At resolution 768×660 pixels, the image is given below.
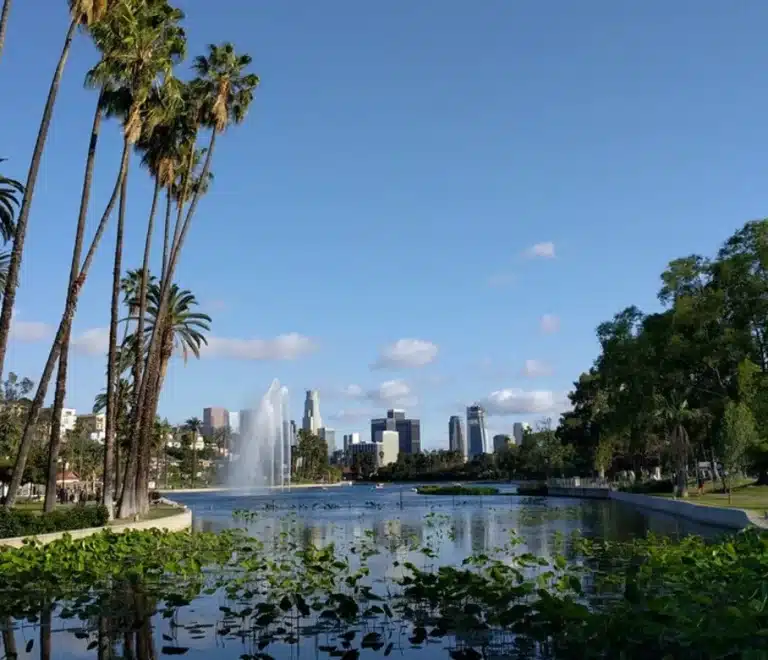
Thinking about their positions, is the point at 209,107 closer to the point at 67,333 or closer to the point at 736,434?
the point at 67,333

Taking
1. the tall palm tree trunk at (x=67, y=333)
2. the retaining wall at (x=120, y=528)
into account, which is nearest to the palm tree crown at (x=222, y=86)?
the tall palm tree trunk at (x=67, y=333)

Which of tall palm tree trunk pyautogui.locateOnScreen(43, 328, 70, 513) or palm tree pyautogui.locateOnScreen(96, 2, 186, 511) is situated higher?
palm tree pyautogui.locateOnScreen(96, 2, 186, 511)

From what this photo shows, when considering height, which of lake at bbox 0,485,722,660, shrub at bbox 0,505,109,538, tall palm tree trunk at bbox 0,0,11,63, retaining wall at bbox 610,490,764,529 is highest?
tall palm tree trunk at bbox 0,0,11,63

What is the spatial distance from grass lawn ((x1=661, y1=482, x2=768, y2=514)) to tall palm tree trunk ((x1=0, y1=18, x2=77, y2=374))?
95.3 ft

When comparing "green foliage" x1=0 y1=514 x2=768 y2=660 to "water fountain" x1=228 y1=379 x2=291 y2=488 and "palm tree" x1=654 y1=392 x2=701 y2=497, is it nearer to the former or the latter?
"palm tree" x1=654 y1=392 x2=701 y2=497

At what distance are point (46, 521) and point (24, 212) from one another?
9231 mm

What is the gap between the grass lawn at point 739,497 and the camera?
1698 inches

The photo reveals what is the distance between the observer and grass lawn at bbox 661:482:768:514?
43.1 m

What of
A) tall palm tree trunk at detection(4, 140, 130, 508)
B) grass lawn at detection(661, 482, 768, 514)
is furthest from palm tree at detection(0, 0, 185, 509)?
grass lawn at detection(661, 482, 768, 514)

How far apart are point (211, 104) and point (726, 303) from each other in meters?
35.0

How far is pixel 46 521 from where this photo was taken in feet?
82.9

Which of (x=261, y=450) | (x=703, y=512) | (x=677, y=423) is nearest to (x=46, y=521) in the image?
(x=703, y=512)

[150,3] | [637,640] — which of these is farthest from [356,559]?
[150,3]

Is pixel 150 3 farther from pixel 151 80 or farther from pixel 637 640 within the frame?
pixel 637 640
